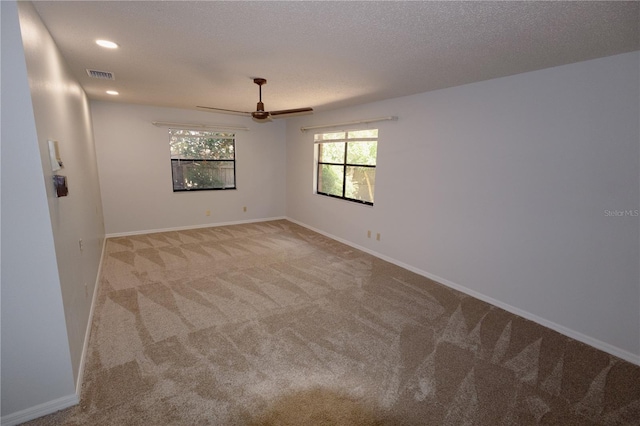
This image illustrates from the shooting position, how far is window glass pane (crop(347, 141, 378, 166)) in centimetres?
456

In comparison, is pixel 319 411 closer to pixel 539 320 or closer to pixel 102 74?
pixel 539 320

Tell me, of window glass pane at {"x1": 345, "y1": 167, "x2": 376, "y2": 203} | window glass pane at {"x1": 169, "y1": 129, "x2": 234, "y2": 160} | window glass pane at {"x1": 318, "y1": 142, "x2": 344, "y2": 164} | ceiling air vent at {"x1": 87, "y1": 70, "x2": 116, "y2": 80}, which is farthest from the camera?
window glass pane at {"x1": 169, "y1": 129, "x2": 234, "y2": 160}

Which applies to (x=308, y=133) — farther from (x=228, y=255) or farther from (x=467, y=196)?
(x=467, y=196)

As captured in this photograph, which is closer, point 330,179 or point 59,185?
point 59,185

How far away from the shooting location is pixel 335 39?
207 cm

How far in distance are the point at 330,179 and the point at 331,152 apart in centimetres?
51

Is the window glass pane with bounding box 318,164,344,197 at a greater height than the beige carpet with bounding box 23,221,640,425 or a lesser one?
greater

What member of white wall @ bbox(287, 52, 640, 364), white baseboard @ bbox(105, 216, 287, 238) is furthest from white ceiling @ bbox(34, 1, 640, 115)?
white baseboard @ bbox(105, 216, 287, 238)

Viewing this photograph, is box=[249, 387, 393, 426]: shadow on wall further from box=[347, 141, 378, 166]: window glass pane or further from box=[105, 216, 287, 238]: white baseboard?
box=[105, 216, 287, 238]: white baseboard

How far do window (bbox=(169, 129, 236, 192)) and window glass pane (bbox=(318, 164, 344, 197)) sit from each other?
191 cm

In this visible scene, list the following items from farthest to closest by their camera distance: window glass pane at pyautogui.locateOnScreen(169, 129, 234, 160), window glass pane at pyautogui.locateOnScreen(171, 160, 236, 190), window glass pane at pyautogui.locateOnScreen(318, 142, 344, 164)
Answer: window glass pane at pyautogui.locateOnScreen(171, 160, 236, 190) → window glass pane at pyautogui.locateOnScreen(169, 129, 234, 160) → window glass pane at pyautogui.locateOnScreen(318, 142, 344, 164)

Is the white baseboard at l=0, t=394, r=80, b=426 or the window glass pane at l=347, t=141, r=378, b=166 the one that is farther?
the window glass pane at l=347, t=141, r=378, b=166

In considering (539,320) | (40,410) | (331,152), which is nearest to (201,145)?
(331,152)

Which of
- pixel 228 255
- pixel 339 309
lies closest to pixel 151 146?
pixel 228 255
